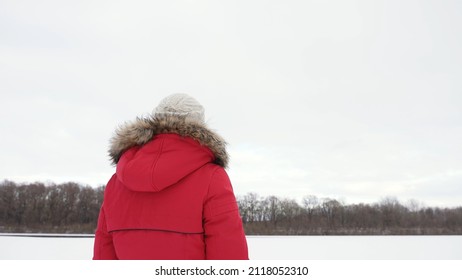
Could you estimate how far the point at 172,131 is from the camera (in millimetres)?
1493

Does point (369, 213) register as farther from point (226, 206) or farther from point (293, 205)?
point (226, 206)

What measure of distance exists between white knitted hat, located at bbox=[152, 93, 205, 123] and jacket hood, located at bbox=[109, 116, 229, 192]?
0.05 m

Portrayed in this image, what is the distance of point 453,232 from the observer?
5344cm

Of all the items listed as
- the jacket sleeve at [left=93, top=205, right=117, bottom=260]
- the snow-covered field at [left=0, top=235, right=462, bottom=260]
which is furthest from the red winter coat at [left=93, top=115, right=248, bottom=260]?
the snow-covered field at [left=0, top=235, right=462, bottom=260]

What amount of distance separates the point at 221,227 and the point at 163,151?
13.9 inches

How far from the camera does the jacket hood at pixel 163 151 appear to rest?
4.59ft

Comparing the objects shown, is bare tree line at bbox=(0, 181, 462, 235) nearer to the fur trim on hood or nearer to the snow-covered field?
the snow-covered field

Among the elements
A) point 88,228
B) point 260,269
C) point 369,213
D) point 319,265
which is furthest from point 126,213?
point 369,213

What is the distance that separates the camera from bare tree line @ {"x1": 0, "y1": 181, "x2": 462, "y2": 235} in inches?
1938

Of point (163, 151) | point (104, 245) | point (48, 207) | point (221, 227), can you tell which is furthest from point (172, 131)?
point (48, 207)

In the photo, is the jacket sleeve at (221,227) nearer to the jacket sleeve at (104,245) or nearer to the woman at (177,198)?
the woman at (177,198)

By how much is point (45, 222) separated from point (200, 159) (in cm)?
5385

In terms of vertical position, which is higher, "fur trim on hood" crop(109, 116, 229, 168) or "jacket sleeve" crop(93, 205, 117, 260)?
"fur trim on hood" crop(109, 116, 229, 168)

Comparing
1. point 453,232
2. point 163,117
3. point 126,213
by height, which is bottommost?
point 453,232
